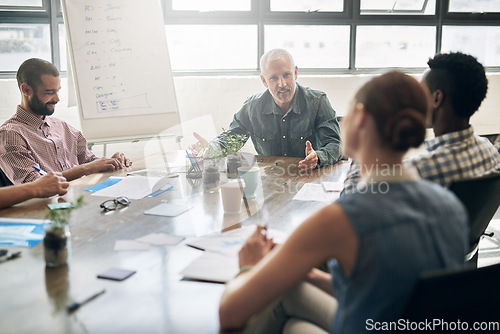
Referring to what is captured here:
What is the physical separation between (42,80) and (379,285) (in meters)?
2.50

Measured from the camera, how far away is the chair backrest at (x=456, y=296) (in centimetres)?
79

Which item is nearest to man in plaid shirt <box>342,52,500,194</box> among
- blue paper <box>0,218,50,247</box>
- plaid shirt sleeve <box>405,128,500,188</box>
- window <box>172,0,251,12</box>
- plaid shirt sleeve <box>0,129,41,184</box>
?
plaid shirt sleeve <box>405,128,500,188</box>

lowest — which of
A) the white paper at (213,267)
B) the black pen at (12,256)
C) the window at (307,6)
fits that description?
the white paper at (213,267)

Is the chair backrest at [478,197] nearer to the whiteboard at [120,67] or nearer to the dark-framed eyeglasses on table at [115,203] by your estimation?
the dark-framed eyeglasses on table at [115,203]

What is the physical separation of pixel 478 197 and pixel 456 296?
0.63 m

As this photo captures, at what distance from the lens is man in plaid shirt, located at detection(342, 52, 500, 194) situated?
1.44m

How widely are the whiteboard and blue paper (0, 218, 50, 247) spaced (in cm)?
183

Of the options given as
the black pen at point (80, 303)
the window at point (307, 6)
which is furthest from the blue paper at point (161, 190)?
the window at point (307, 6)

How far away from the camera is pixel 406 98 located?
36.3 inches

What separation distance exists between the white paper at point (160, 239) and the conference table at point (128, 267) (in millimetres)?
25

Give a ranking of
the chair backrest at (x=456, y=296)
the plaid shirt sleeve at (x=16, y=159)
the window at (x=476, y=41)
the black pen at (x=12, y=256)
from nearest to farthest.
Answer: the chair backrest at (x=456, y=296), the black pen at (x=12, y=256), the plaid shirt sleeve at (x=16, y=159), the window at (x=476, y=41)

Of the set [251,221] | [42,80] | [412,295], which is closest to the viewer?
[412,295]

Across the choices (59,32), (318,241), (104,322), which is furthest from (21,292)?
(59,32)

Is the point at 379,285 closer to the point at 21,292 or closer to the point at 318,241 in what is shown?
the point at 318,241
